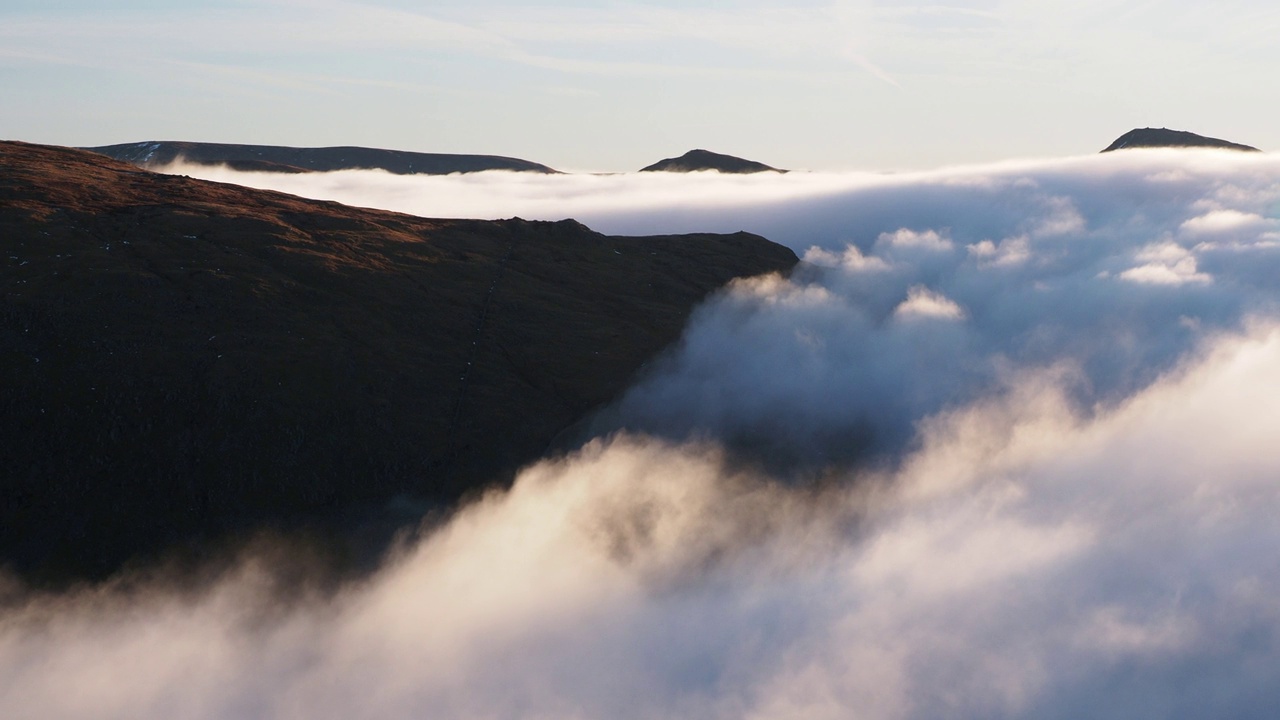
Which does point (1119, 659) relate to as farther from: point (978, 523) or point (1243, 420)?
point (1243, 420)

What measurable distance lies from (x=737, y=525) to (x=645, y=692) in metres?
22.7

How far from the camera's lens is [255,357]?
98562mm

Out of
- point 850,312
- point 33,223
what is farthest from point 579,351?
point 850,312

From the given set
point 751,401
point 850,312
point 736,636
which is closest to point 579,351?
point 751,401

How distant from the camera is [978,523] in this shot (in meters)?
146

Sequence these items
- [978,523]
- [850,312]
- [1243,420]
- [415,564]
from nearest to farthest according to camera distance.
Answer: [415,564] < [978,523] < [850,312] < [1243,420]

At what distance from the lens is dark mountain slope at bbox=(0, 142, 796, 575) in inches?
3327

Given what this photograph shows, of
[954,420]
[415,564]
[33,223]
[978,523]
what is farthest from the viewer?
[954,420]

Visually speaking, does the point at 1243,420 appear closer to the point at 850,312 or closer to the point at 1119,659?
the point at 850,312

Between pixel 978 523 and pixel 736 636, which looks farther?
pixel 978 523

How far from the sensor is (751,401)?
13125 centimetres

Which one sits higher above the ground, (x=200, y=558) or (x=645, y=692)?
(x=200, y=558)

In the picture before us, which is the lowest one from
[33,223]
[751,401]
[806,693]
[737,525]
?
[806,693]

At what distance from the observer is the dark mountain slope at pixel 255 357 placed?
84.5 metres
